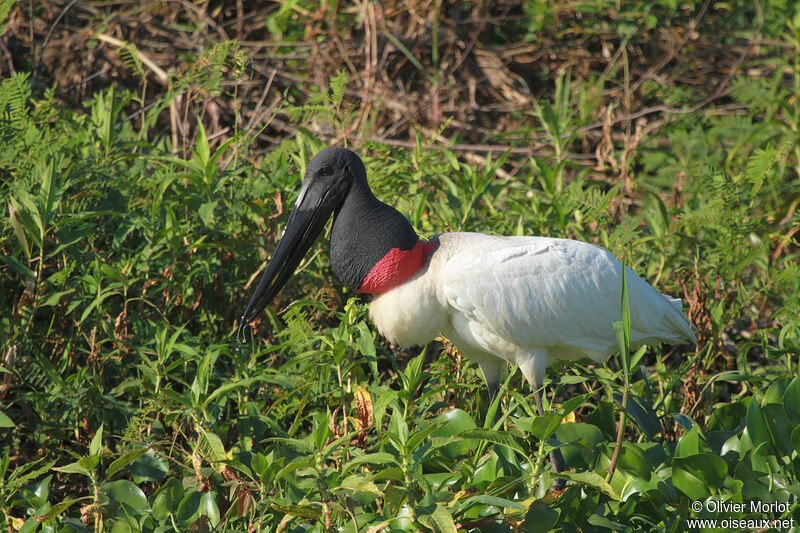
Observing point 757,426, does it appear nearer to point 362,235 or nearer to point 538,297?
point 538,297

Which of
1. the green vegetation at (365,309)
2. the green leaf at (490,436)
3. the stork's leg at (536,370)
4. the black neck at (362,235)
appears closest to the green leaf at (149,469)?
the green vegetation at (365,309)

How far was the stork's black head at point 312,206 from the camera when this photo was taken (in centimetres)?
366

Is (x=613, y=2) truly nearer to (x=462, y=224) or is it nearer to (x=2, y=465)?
(x=462, y=224)

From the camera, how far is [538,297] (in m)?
3.52

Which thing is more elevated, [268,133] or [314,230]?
[314,230]

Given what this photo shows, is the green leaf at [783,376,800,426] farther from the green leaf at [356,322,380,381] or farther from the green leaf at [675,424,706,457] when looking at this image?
the green leaf at [356,322,380,381]

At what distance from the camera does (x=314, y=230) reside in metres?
3.71

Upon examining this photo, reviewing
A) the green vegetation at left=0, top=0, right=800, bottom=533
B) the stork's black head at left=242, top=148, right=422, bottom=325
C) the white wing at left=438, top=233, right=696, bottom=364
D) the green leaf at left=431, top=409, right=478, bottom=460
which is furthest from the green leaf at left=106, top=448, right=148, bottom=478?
the white wing at left=438, top=233, right=696, bottom=364

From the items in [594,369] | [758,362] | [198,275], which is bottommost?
[758,362]

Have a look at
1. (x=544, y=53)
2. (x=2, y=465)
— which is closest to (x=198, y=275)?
(x=2, y=465)

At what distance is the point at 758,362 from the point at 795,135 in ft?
4.90

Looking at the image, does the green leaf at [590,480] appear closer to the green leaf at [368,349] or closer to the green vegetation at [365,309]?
the green vegetation at [365,309]

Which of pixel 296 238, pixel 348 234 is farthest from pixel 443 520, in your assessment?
pixel 296 238

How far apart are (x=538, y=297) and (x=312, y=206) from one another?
0.90m
